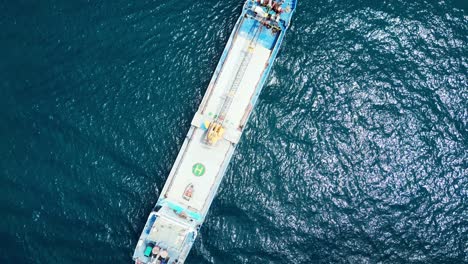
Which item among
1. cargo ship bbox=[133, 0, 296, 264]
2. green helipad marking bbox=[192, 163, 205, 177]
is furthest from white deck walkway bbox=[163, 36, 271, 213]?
green helipad marking bbox=[192, 163, 205, 177]

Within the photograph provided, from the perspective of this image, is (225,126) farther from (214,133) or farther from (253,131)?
(253,131)

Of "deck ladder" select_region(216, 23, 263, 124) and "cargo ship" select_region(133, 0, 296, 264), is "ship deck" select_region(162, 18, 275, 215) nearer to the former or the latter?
"cargo ship" select_region(133, 0, 296, 264)

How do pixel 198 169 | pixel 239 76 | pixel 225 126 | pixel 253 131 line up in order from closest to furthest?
1. pixel 198 169
2. pixel 225 126
3. pixel 239 76
4. pixel 253 131

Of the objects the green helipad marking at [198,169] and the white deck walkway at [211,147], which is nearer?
the white deck walkway at [211,147]

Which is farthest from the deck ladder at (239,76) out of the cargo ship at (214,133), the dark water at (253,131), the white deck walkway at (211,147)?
the dark water at (253,131)

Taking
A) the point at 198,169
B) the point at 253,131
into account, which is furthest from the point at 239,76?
the point at 198,169

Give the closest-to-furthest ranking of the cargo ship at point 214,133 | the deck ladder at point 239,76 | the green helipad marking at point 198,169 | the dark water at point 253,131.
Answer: the cargo ship at point 214,133 < the dark water at point 253,131 < the green helipad marking at point 198,169 < the deck ladder at point 239,76

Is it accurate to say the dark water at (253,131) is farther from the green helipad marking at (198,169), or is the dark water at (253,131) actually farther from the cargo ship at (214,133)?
the green helipad marking at (198,169)
